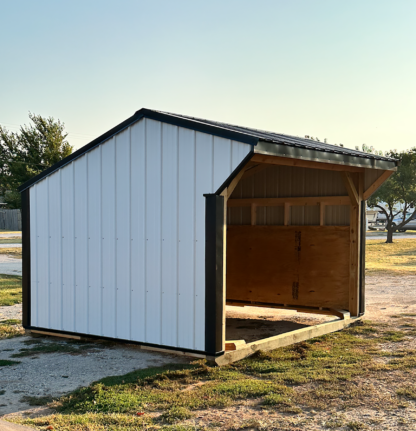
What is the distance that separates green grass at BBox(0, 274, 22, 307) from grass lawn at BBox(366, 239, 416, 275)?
11.0 m

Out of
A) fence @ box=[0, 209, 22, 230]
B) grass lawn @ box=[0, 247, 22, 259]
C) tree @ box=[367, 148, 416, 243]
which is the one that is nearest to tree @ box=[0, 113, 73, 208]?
fence @ box=[0, 209, 22, 230]

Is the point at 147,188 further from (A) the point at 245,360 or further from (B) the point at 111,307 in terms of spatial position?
(A) the point at 245,360

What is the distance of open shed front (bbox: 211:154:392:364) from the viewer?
10.7m

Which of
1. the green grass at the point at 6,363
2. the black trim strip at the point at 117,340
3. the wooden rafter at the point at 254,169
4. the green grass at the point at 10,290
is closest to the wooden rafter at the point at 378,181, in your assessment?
the wooden rafter at the point at 254,169

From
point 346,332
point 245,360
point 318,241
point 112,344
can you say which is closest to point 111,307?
point 112,344

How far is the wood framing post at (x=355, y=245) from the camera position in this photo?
34.8 feet

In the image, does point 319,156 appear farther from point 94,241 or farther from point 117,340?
point 117,340

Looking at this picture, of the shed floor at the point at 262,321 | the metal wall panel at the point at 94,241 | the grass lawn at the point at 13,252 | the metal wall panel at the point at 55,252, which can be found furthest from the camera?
the grass lawn at the point at 13,252

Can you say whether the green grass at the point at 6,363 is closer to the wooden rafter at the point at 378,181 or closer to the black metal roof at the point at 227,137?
the black metal roof at the point at 227,137

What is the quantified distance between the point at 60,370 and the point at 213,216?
265cm

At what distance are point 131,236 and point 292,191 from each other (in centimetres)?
442

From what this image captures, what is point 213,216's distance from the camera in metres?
7.33

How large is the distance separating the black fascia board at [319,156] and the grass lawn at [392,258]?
986 centimetres

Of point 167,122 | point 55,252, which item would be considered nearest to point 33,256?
point 55,252
